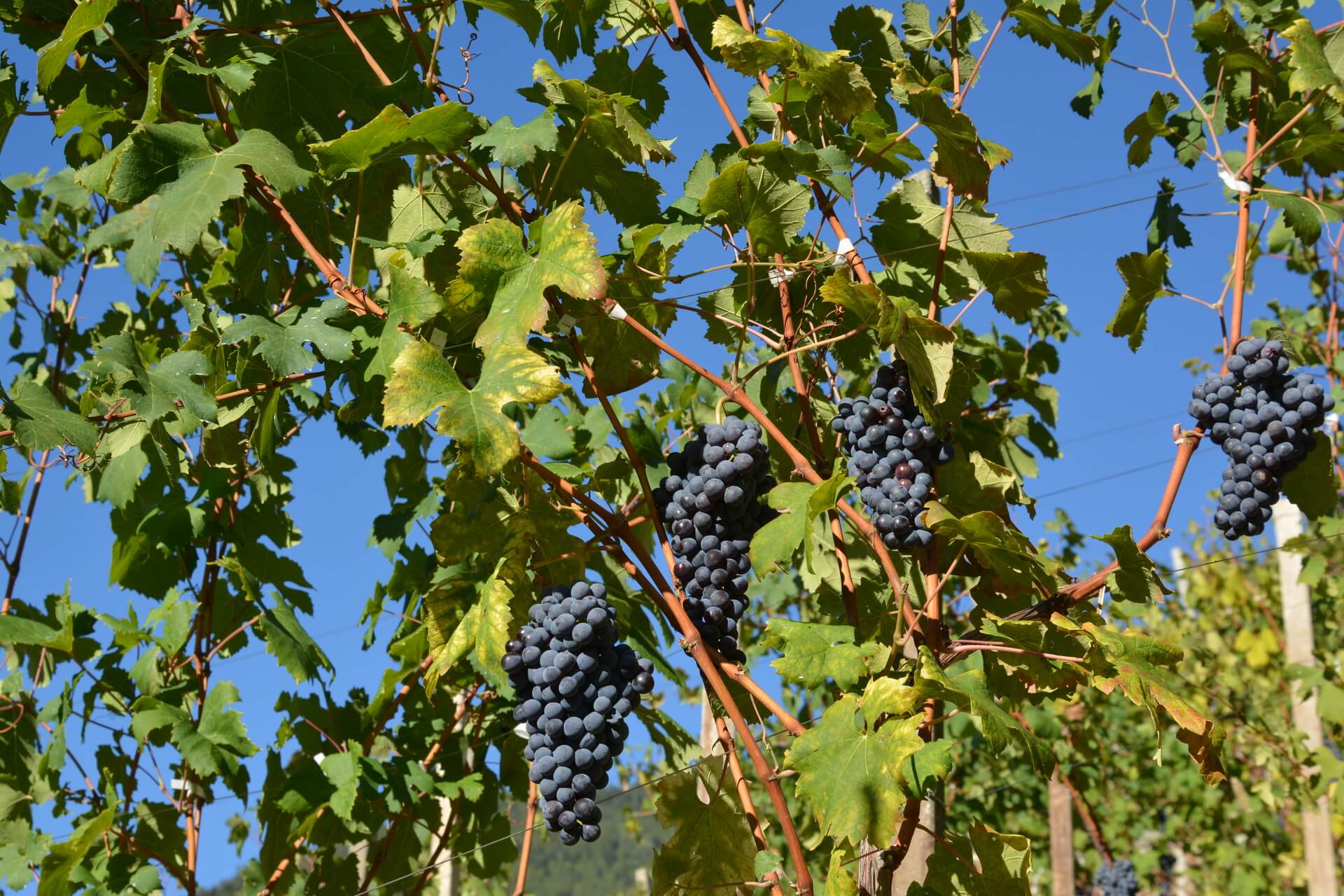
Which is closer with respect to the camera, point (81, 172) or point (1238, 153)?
point (81, 172)

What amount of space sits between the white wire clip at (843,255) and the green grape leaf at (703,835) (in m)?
0.82

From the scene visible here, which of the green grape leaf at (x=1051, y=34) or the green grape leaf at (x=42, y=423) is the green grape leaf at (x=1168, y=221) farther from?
the green grape leaf at (x=42, y=423)

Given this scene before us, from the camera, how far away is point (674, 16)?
7.01 feet

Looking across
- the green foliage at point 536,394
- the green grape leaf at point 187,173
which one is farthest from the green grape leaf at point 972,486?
the green grape leaf at point 187,173

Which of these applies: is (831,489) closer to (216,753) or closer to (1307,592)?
(216,753)

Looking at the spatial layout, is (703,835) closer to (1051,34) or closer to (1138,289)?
(1138,289)

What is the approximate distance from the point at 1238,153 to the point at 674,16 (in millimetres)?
2019

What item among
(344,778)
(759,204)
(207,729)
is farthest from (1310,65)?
(207,729)

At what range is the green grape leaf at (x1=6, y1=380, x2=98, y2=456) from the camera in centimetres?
192

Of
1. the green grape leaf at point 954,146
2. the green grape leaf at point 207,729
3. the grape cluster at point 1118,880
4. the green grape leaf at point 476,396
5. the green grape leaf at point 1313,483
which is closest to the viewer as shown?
the green grape leaf at point 476,396

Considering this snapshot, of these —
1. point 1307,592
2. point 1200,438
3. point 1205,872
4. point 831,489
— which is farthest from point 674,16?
point 1205,872

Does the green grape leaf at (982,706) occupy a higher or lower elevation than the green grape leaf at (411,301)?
lower

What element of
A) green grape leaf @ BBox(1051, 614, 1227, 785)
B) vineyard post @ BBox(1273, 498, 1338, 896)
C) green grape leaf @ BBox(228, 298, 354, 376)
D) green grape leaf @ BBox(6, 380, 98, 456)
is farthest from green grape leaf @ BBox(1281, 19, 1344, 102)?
vineyard post @ BBox(1273, 498, 1338, 896)

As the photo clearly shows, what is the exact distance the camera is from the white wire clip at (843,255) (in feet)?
6.27
